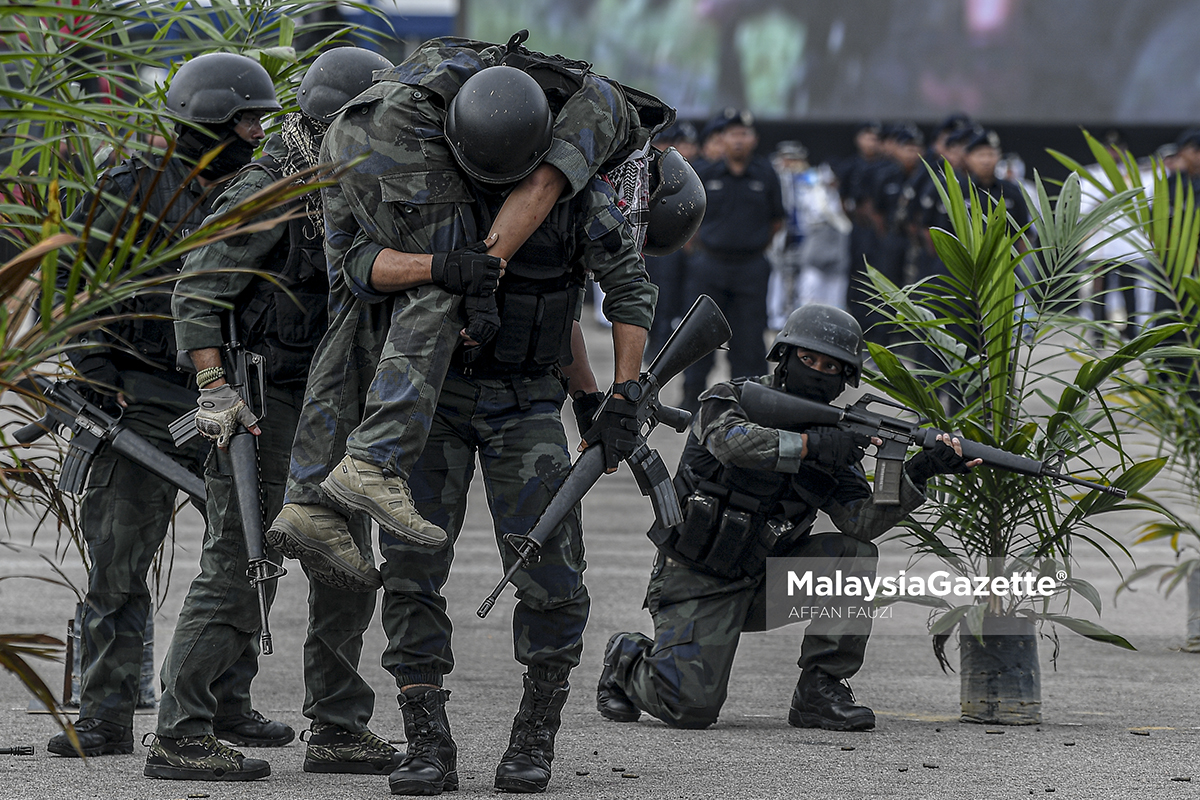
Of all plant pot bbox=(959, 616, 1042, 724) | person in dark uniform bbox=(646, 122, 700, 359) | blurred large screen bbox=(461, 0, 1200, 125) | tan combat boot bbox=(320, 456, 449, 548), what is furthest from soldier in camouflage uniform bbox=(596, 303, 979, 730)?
blurred large screen bbox=(461, 0, 1200, 125)

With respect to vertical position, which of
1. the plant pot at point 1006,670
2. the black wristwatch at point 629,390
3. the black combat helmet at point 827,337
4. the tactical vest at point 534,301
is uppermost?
the black combat helmet at point 827,337

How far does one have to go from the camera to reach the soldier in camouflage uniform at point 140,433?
→ 14.7 feet

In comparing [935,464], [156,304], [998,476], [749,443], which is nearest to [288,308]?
[156,304]

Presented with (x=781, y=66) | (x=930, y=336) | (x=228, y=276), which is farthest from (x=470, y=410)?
(x=781, y=66)

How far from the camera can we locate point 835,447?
499 cm

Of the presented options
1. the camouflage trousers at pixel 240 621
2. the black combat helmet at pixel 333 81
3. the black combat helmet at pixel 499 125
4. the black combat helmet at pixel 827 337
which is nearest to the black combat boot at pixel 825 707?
the black combat helmet at pixel 827 337

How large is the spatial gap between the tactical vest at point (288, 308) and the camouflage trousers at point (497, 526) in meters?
0.52

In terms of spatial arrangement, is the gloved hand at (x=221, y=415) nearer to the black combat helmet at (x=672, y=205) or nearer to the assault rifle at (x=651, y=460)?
the assault rifle at (x=651, y=460)

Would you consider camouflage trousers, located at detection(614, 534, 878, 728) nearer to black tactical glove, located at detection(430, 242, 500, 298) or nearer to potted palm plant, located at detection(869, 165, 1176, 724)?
potted palm plant, located at detection(869, 165, 1176, 724)

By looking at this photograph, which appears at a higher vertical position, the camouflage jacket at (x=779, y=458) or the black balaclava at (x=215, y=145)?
the black balaclava at (x=215, y=145)

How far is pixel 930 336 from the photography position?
5297 mm

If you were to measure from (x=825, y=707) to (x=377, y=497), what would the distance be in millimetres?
1879

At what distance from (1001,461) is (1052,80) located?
1863cm

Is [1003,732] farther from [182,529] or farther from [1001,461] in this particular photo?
[182,529]
